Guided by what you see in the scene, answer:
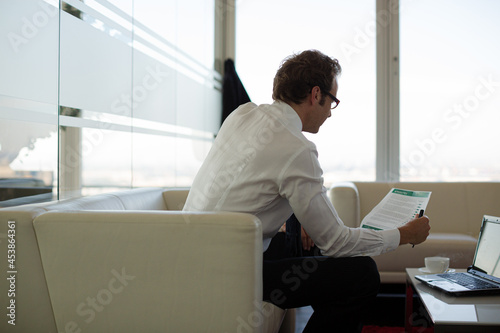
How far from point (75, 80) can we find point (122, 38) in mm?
578

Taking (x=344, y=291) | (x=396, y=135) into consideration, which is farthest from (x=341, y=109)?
(x=344, y=291)

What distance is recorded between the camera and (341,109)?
15.9 ft

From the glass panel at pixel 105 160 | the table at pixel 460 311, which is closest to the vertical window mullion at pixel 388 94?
the glass panel at pixel 105 160

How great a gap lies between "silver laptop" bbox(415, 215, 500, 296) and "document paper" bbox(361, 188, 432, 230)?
1.02ft

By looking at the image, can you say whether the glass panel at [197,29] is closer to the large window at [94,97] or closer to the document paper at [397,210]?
the large window at [94,97]

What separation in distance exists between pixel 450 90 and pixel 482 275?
9.94 ft

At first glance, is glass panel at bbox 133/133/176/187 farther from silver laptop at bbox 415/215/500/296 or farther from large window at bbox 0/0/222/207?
silver laptop at bbox 415/215/500/296

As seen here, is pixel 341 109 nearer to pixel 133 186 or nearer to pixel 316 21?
pixel 316 21

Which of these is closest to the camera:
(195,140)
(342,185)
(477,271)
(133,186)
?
(477,271)

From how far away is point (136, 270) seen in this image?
143cm

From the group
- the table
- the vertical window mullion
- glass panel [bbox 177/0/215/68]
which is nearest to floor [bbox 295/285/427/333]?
the table

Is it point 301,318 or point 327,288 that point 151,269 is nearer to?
point 327,288

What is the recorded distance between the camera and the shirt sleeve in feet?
5.09

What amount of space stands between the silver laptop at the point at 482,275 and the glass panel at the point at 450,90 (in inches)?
101
